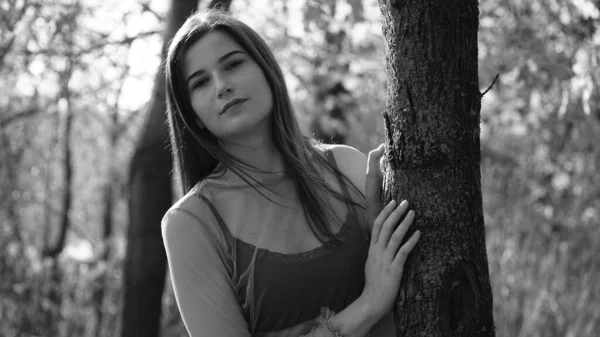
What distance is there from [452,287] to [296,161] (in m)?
0.60

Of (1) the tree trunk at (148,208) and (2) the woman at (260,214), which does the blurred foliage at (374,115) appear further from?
(2) the woman at (260,214)

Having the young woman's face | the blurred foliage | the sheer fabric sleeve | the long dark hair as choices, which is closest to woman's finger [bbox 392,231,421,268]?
the long dark hair

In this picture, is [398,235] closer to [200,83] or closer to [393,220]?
[393,220]

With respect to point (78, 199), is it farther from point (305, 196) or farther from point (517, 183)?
point (305, 196)

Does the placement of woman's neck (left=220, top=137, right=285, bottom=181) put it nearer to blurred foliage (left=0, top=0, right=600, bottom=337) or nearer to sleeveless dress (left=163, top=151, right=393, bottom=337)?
sleeveless dress (left=163, top=151, right=393, bottom=337)

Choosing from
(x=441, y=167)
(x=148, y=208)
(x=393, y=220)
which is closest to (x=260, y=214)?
(x=393, y=220)

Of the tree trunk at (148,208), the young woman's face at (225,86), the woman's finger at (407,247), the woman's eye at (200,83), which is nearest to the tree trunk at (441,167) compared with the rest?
the woman's finger at (407,247)

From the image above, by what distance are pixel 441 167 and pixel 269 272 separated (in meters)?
0.51

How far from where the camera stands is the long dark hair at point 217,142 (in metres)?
1.83

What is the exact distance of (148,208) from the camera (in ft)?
12.3

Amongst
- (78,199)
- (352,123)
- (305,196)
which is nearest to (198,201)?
(305,196)

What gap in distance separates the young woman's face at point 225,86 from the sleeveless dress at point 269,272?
0.21 metres

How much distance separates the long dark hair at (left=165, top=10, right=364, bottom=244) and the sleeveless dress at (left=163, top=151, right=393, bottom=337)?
0.24 ft

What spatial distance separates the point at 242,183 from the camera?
1867 millimetres
